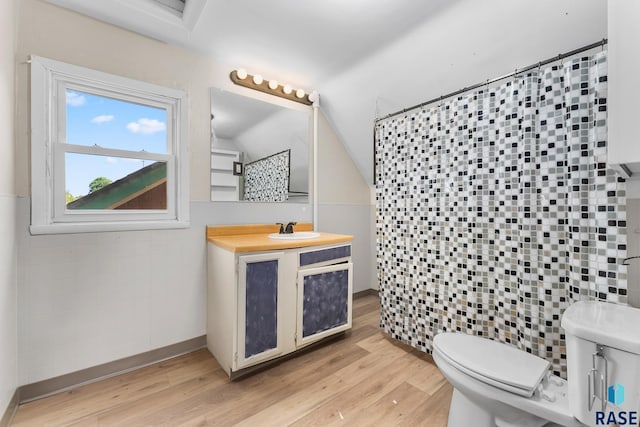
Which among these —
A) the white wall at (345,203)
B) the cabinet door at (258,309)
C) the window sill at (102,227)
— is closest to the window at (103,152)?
the window sill at (102,227)

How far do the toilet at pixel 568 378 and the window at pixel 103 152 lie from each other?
199 cm

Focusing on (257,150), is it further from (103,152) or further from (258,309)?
(258,309)

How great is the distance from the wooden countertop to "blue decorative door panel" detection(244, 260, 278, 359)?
116 mm

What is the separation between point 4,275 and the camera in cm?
137

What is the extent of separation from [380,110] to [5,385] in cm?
297

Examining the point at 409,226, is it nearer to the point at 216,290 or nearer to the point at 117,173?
the point at 216,290

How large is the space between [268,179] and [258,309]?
1193 mm

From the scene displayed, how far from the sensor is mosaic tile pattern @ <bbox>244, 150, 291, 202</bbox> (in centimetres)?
244

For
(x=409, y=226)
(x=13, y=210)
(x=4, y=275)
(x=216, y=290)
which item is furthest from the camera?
(x=409, y=226)

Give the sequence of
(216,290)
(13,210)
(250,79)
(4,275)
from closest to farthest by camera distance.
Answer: (4,275) → (13,210) → (216,290) → (250,79)

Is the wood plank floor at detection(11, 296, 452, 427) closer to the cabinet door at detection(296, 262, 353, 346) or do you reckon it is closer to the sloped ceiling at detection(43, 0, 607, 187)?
the cabinet door at detection(296, 262, 353, 346)

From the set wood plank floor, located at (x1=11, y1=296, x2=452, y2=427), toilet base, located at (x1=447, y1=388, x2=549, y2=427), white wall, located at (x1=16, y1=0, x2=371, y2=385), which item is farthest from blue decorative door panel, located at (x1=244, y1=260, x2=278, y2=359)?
toilet base, located at (x1=447, y1=388, x2=549, y2=427)

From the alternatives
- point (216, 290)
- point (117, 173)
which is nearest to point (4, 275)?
point (117, 173)

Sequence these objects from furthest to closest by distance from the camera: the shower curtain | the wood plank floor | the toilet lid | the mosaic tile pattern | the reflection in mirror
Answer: the mosaic tile pattern, the reflection in mirror, the wood plank floor, the shower curtain, the toilet lid
